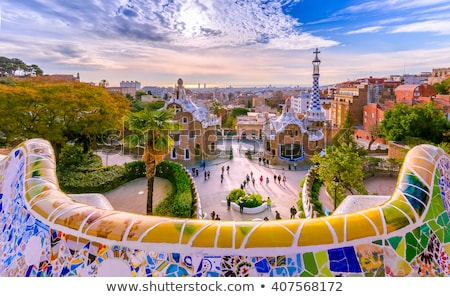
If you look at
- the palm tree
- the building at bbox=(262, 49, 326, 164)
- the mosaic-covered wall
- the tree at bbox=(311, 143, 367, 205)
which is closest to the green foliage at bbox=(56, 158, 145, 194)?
the palm tree

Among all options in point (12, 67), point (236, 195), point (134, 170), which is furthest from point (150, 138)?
point (12, 67)

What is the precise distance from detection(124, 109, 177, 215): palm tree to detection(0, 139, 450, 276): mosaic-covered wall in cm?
902

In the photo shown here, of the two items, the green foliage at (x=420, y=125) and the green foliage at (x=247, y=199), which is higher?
the green foliage at (x=420, y=125)

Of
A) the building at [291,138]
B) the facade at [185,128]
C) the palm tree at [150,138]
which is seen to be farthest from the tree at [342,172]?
the facade at [185,128]

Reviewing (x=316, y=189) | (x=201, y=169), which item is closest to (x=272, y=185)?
(x=316, y=189)

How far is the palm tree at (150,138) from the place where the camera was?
43.3 feet

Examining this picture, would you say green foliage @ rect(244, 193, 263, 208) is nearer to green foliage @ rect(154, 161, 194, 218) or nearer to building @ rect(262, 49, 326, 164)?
green foliage @ rect(154, 161, 194, 218)

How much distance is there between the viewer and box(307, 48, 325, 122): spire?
91.8ft

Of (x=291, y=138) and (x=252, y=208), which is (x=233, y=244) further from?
(x=291, y=138)

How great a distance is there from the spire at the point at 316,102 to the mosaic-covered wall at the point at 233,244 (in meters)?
24.5

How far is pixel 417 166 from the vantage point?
15.8 feet

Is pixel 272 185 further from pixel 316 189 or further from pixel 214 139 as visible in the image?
pixel 214 139

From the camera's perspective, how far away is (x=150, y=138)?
1337cm

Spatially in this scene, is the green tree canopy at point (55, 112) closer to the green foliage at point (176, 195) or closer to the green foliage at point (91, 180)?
the green foliage at point (91, 180)
